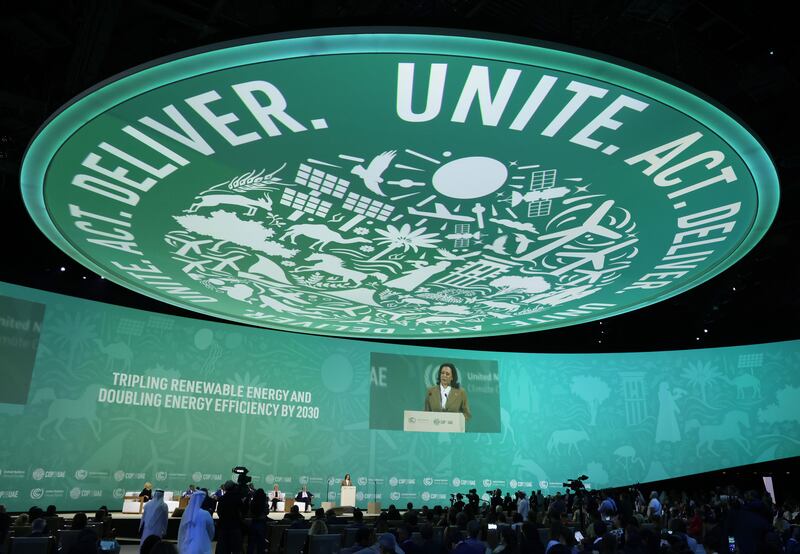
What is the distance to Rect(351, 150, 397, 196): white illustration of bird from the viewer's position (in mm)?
7227

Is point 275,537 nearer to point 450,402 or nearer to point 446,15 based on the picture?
point 446,15

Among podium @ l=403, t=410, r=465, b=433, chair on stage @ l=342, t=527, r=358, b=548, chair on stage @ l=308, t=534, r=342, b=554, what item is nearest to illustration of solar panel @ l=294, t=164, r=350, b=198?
chair on stage @ l=308, t=534, r=342, b=554

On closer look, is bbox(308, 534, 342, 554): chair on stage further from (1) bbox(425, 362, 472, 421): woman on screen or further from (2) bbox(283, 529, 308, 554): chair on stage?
(1) bbox(425, 362, 472, 421): woman on screen

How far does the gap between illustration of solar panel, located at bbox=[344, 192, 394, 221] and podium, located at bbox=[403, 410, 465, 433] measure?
11569 mm

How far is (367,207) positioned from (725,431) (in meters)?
15.7

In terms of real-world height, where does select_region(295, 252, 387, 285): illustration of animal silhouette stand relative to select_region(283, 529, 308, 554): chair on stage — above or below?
above

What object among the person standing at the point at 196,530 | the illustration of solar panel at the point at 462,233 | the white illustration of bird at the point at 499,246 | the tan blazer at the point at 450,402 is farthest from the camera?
the tan blazer at the point at 450,402

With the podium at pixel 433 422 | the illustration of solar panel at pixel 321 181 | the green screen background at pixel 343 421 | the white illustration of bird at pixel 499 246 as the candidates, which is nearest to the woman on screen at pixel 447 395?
the podium at pixel 433 422

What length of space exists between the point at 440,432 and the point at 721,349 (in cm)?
898

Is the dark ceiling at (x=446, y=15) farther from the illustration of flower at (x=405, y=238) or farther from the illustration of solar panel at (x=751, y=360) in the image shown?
the illustration of solar panel at (x=751, y=360)

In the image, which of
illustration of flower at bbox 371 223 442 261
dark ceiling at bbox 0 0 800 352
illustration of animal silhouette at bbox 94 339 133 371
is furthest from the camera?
illustration of animal silhouette at bbox 94 339 133 371

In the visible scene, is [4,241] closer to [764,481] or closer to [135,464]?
[135,464]

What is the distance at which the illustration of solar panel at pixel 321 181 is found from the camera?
300 inches

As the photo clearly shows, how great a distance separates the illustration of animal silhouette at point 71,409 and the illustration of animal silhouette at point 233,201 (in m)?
8.30
